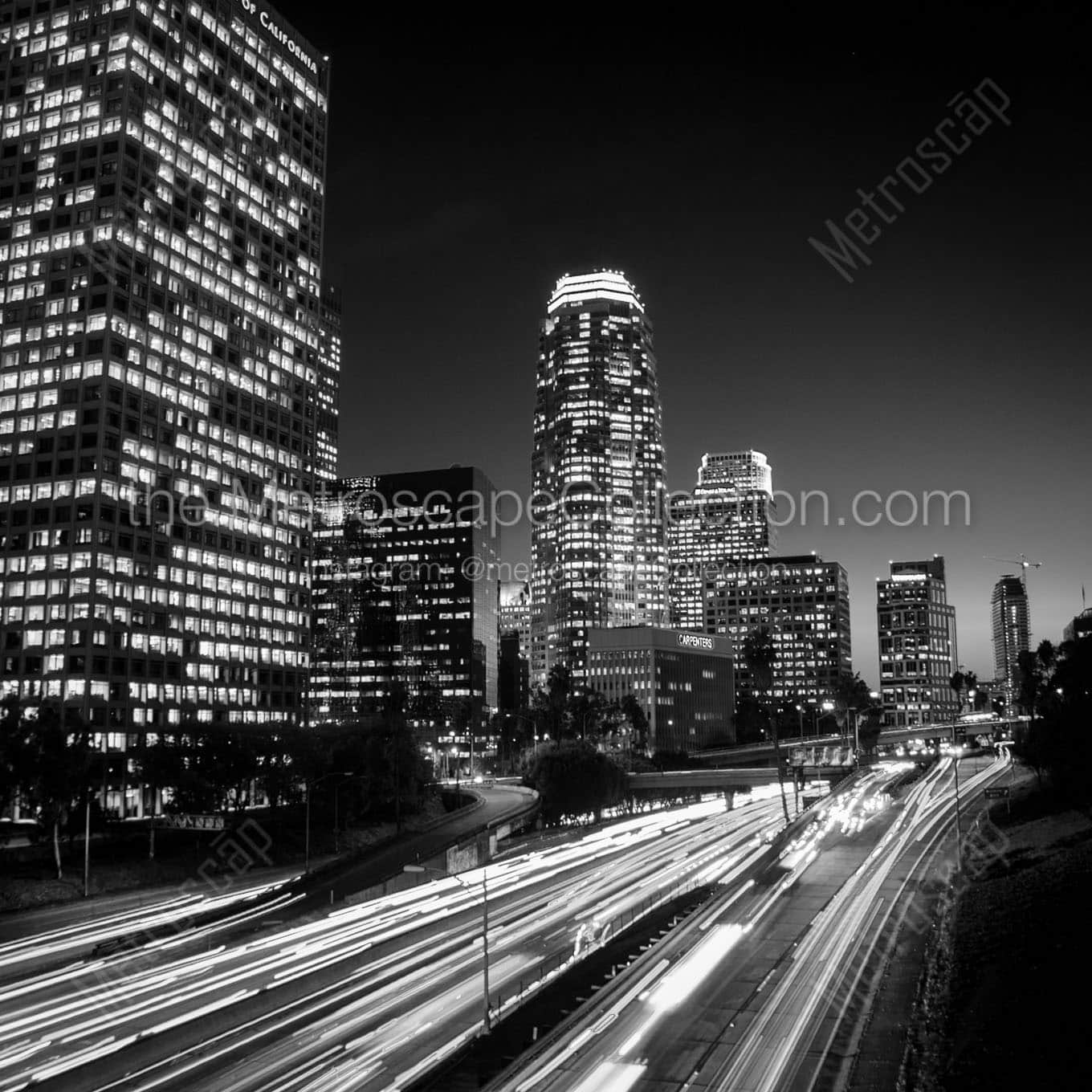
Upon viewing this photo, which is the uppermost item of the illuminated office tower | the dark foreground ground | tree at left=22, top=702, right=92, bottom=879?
the illuminated office tower

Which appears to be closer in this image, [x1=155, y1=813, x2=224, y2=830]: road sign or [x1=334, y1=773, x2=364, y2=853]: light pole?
[x1=155, y1=813, x2=224, y2=830]: road sign

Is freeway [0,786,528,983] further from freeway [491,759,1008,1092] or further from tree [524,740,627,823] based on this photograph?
tree [524,740,627,823]

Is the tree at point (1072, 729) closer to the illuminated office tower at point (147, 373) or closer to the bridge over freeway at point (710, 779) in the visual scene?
the bridge over freeway at point (710, 779)

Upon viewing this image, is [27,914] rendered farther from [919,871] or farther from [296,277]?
[296,277]

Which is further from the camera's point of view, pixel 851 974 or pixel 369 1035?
pixel 851 974

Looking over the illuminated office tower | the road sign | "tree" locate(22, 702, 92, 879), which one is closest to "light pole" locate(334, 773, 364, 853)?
the road sign

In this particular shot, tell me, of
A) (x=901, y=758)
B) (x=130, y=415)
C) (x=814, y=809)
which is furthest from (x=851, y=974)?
(x=901, y=758)
